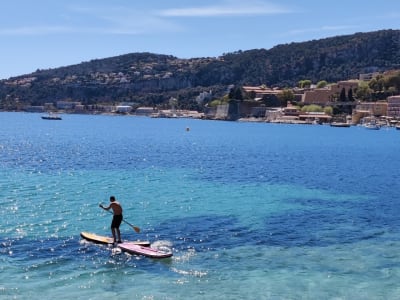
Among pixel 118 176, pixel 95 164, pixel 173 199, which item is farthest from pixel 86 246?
pixel 95 164

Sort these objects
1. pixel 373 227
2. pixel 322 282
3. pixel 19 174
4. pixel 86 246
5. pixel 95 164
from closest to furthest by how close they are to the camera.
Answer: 1. pixel 322 282
2. pixel 86 246
3. pixel 373 227
4. pixel 19 174
5. pixel 95 164

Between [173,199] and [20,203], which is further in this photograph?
[173,199]

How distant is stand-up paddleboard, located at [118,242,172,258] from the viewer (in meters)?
20.6

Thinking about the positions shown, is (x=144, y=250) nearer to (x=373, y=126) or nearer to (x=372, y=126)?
(x=373, y=126)

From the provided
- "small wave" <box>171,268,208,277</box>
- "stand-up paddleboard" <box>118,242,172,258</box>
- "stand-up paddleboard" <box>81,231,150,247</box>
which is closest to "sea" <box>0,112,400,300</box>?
"small wave" <box>171,268,208,277</box>

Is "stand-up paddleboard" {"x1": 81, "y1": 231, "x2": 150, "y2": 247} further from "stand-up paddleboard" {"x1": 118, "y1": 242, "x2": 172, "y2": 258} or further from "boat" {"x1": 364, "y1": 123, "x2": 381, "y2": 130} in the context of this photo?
"boat" {"x1": 364, "y1": 123, "x2": 381, "y2": 130}

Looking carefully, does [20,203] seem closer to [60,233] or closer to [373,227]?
[60,233]

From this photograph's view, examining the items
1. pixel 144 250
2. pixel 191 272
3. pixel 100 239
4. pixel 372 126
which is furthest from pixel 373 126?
pixel 191 272

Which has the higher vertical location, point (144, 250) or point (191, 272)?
point (144, 250)

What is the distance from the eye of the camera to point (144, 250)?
69.7ft

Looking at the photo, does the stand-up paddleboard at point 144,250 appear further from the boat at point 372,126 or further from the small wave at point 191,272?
the boat at point 372,126

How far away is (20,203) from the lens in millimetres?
31922

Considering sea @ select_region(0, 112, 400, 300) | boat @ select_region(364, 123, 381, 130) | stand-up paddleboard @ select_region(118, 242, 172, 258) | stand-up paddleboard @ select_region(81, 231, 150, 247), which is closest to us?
sea @ select_region(0, 112, 400, 300)

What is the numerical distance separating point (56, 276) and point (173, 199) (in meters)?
17.0
